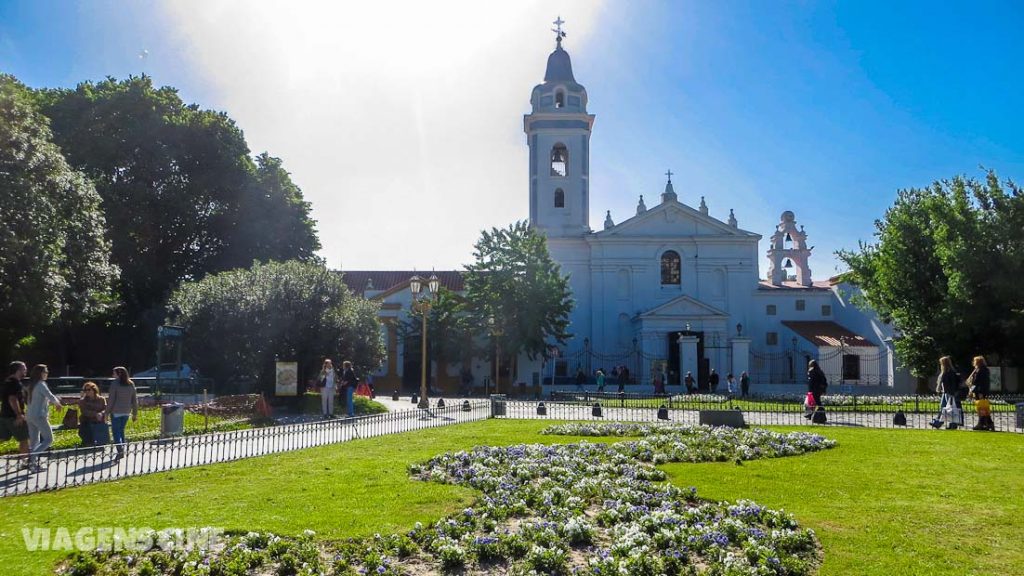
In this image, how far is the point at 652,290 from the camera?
168 feet

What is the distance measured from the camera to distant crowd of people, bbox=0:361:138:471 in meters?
12.0

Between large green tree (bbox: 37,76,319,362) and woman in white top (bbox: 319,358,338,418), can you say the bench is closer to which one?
woman in white top (bbox: 319,358,338,418)

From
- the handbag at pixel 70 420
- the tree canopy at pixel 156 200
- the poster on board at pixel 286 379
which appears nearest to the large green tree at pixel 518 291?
the tree canopy at pixel 156 200

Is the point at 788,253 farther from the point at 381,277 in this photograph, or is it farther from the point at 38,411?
the point at 38,411

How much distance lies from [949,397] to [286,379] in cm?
1822

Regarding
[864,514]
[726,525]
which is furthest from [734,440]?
[726,525]

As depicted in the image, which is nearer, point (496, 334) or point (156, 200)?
point (156, 200)

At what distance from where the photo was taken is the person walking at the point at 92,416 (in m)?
13.1

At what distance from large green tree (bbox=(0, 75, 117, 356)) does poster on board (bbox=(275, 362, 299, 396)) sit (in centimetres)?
757

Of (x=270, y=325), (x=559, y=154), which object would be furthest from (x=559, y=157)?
(x=270, y=325)

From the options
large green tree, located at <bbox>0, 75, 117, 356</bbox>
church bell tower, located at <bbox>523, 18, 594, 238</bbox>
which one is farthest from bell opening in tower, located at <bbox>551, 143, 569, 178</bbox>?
large green tree, located at <bbox>0, 75, 117, 356</bbox>

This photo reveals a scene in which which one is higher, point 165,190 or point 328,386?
point 165,190

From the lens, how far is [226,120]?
4119cm

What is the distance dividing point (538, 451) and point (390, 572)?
23.2 ft
